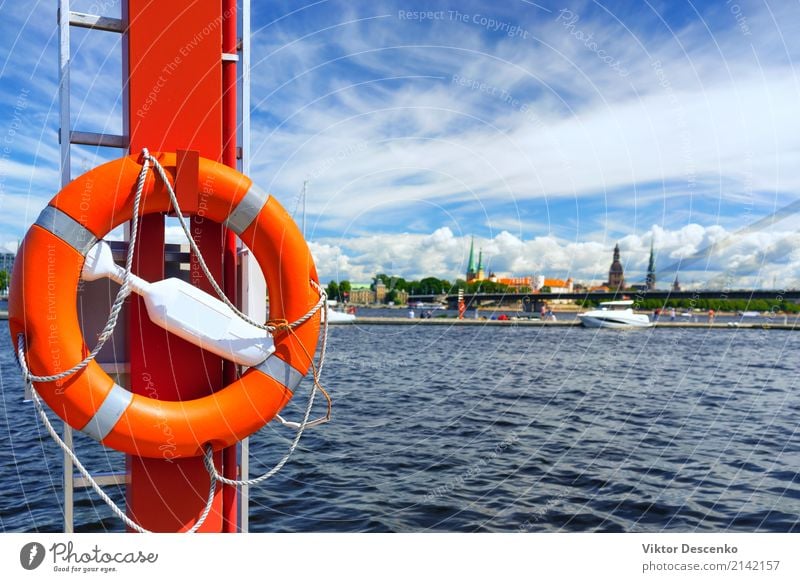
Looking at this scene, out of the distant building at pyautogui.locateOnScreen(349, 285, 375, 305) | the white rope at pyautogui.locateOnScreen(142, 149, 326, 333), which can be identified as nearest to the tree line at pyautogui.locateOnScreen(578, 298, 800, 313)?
the distant building at pyautogui.locateOnScreen(349, 285, 375, 305)

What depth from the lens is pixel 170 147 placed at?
1.97 metres

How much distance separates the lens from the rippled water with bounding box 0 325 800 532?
3.68 metres

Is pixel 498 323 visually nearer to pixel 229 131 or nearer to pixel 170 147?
pixel 229 131

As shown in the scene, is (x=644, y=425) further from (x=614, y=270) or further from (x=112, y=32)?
(x=614, y=270)

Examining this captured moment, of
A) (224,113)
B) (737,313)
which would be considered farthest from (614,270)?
(224,113)

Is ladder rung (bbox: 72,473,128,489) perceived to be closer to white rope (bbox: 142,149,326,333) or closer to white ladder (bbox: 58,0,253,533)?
white ladder (bbox: 58,0,253,533)

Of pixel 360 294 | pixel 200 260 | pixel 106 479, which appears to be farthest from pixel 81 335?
pixel 360 294

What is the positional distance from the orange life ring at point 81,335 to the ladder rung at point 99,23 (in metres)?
0.44

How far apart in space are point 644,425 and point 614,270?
48.8 m

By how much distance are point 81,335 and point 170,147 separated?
2.17 ft

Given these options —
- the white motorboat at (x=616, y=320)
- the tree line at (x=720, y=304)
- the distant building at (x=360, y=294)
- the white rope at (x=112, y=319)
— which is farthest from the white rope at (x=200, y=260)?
the distant building at (x=360, y=294)

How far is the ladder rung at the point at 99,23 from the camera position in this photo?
1904 mm

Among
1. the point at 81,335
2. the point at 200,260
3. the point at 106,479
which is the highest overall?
the point at 200,260
